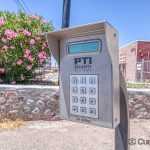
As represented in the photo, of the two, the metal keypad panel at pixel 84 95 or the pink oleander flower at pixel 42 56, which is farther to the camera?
the pink oleander flower at pixel 42 56

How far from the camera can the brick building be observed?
2070 cm

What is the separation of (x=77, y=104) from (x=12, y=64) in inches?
268

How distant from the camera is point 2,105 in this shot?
7.45 meters

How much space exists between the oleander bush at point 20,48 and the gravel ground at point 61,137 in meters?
2.38

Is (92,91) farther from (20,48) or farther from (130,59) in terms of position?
(130,59)

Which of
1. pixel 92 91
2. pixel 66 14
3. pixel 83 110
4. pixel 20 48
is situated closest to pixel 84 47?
pixel 92 91

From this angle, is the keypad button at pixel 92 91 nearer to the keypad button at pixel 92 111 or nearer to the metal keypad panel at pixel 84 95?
the metal keypad panel at pixel 84 95

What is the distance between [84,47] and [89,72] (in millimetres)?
195

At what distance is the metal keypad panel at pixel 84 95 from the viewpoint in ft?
7.53

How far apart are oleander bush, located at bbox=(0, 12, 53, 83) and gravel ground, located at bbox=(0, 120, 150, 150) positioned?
7.82 feet

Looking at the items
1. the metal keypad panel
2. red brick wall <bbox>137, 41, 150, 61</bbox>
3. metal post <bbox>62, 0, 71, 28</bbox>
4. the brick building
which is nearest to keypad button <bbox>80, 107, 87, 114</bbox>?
the metal keypad panel

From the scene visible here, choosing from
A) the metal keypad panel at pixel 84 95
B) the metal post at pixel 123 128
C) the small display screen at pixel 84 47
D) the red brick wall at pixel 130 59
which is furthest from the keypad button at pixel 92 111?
the red brick wall at pixel 130 59

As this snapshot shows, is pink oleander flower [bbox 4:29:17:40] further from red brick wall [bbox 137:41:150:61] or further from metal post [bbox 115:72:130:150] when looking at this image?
red brick wall [bbox 137:41:150:61]

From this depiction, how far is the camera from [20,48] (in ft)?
29.8
